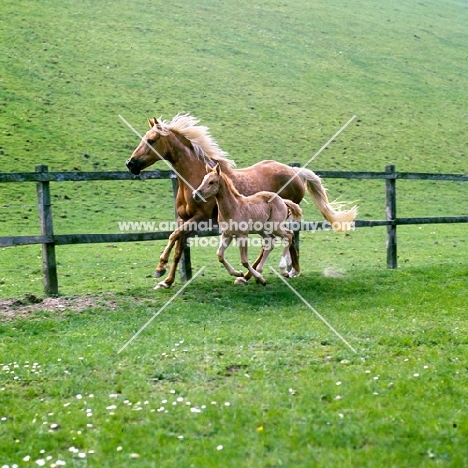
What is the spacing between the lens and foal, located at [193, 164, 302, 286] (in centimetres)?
927

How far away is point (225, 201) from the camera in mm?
9430

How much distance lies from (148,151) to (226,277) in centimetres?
291

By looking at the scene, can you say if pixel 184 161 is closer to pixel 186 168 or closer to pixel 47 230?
pixel 186 168

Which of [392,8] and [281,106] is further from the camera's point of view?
[392,8]

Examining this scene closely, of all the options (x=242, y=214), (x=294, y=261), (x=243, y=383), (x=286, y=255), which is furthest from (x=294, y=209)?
(x=243, y=383)

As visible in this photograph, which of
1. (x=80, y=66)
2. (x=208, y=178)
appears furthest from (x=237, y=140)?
(x=208, y=178)

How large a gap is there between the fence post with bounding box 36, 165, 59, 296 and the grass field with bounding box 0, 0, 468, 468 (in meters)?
0.53

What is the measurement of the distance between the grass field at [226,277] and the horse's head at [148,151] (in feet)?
6.41

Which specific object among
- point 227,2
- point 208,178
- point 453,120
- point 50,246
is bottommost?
point 50,246

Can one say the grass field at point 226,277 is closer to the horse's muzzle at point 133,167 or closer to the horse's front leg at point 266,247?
the horse's front leg at point 266,247

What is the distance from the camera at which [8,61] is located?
98.1ft

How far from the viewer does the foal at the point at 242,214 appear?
9.27m

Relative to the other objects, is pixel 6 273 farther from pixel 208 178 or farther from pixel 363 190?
pixel 363 190

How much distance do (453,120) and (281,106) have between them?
10.2 meters
